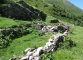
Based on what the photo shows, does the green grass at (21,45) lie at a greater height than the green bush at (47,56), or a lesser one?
lesser

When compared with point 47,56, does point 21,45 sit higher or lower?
lower

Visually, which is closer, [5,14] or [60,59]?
[60,59]

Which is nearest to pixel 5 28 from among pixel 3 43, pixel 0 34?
pixel 0 34

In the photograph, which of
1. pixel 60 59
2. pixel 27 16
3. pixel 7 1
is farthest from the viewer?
pixel 27 16

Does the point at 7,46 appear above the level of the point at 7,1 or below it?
below

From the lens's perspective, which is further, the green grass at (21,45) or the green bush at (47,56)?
the green grass at (21,45)

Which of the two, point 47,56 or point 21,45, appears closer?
point 47,56

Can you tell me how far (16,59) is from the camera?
93.7 feet

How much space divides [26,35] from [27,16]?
21.8 meters

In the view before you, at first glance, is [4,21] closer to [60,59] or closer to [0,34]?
[0,34]

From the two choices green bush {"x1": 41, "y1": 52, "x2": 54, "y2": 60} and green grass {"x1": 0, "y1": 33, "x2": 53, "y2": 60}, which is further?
green grass {"x1": 0, "y1": 33, "x2": 53, "y2": 60}

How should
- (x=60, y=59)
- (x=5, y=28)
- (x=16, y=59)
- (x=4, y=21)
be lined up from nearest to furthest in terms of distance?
(x=60, y=59), (x=16, y=59), (x=5, y=28), (x=4, y=21)

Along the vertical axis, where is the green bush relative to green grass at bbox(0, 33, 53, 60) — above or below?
above

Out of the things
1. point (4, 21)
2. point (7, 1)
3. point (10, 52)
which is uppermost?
point (7, 1)
